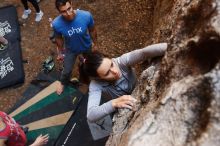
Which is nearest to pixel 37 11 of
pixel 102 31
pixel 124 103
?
pixel 102 31

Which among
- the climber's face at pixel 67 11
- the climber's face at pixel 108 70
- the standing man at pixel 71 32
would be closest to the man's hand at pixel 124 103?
the climber's face at pixel 108 70

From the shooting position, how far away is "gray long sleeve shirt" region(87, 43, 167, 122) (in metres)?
3.55

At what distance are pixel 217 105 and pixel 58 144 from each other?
3727 millimetres

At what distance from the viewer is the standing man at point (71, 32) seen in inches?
211

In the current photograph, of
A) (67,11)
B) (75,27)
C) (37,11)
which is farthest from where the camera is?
(37,11)

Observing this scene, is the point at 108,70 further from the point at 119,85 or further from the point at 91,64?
the point at 119,85

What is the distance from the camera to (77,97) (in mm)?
6434

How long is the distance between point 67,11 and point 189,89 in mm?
3054

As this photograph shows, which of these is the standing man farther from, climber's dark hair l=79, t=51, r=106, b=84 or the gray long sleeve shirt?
climber's dark hair l=79, t=51, r=106, b=84

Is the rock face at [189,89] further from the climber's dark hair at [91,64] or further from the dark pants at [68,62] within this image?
the dark pants at [68,62]

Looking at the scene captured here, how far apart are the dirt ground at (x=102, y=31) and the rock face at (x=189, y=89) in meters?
3.93

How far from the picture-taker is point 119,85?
398 centimetres

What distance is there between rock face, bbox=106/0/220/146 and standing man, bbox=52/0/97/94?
236cm

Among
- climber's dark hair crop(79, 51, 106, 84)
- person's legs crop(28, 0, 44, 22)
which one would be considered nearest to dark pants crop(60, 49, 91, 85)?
person's legs crop(28, 0, 44, 22)
